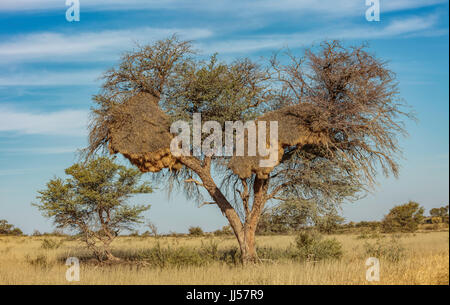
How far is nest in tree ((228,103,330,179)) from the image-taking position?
1495cm

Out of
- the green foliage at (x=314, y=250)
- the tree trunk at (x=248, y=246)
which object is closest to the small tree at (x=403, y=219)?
the green foliage at (x=314, y=250)

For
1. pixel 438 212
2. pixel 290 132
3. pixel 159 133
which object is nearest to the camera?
pixel 290 132

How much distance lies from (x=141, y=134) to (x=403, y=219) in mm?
38891

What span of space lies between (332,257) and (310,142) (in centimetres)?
504

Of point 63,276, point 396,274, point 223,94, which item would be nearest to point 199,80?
point 223,94

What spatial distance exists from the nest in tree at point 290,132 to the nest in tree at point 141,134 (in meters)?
2.69

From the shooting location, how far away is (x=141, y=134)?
1595cm

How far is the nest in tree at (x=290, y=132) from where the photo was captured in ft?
49.0

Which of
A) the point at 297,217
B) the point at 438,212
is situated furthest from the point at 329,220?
the point at 438,212

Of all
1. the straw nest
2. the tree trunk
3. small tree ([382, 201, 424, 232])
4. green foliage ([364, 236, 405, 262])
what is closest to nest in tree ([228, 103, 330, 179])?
the straw nest

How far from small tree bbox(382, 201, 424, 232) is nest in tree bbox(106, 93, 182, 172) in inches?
1352

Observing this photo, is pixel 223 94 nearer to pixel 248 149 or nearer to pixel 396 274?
pixel 248 149

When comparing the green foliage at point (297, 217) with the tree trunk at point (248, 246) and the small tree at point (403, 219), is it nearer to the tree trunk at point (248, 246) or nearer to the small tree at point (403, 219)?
the tree trunk at point (248, 246)

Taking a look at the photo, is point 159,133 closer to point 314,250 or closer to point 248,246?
point 248,246
